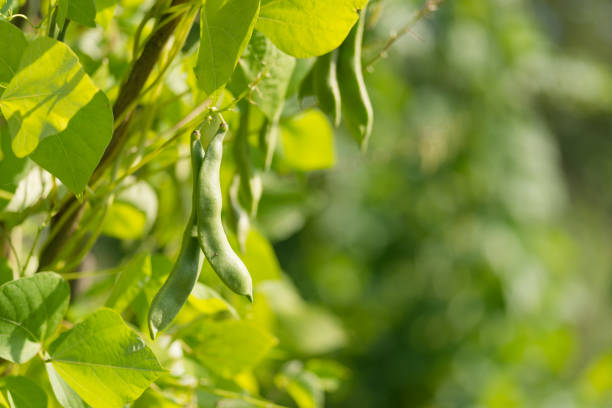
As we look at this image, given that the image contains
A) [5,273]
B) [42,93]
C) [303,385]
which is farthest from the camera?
[303,385]

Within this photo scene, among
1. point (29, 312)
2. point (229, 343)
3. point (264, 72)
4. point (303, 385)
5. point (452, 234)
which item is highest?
point (264, 72)

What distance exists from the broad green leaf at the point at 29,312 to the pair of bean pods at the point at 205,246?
7 cm

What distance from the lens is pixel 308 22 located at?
0.39 metres

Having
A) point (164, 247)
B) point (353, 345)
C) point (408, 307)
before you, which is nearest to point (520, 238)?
point (408, 307)

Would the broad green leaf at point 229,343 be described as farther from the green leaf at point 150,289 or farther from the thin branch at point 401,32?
the thin branch at point 401,32

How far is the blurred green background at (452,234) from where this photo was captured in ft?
6.68

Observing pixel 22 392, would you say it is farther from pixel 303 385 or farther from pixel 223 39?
pixel 303 385

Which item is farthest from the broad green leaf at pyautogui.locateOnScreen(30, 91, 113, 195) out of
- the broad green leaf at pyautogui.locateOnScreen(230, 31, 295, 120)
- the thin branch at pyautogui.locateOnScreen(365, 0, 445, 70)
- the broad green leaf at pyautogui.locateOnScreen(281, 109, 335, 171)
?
the broad green leaf at pyautogui.locateOnScreen(281, 109, 335, 171)

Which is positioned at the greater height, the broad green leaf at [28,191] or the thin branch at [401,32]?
the thin branch at [401,32]

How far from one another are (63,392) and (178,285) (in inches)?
3.6

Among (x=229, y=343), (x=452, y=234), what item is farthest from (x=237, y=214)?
(x=452, y=234)

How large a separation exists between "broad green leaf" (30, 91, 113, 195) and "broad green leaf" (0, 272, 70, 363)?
0.07 m

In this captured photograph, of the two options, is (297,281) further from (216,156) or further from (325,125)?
(216,156)

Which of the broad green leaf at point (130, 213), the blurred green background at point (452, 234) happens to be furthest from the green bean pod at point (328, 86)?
the blurred green background at point (452, 234)
